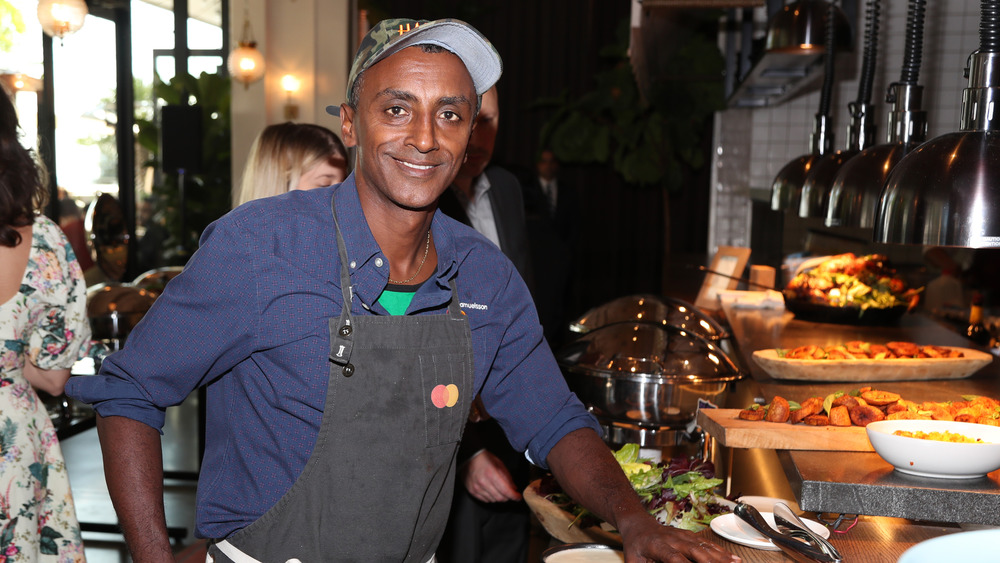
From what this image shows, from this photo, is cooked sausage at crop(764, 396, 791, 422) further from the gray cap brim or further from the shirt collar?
the gray cap brim

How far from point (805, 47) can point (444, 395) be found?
2.44m

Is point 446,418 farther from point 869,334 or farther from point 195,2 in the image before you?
point 195,2

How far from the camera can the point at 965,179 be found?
4.89 feet

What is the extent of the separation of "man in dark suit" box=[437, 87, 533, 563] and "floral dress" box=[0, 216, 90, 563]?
1.05m

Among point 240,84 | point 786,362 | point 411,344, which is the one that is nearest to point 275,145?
point 411,344

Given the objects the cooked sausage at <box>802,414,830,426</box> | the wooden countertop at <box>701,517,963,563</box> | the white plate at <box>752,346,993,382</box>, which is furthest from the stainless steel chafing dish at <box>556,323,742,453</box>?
the wooden countertop at <box>701,517,963,563</box>

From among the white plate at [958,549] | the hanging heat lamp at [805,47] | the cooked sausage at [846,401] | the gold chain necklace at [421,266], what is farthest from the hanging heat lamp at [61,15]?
the white plate at [958,549]

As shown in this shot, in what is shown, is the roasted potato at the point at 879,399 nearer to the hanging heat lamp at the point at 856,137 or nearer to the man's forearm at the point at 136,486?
the hanging heat lamp at the point at 856,137

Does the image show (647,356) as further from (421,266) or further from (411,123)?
(411,123)

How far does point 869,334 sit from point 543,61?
23.1 ft

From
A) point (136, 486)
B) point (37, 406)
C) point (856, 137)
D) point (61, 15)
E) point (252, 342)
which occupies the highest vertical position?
point (61, 15)

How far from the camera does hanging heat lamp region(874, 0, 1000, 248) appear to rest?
1471 mm

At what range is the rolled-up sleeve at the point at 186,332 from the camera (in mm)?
1361

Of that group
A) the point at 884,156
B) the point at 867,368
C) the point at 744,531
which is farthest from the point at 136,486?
the point at 867,368
